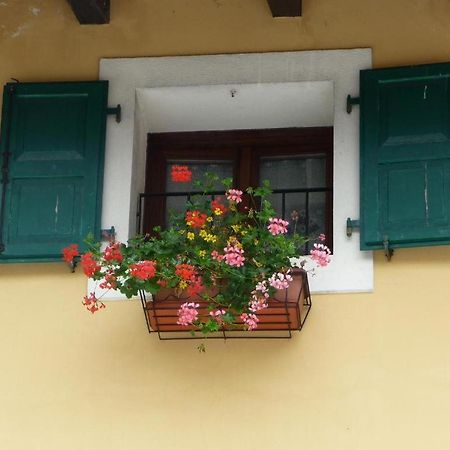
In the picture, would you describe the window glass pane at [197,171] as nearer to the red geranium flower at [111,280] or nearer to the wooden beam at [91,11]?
the wooden beam at [91,11]

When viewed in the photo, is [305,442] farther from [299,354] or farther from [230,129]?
[230,129]

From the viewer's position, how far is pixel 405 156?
5.62 m

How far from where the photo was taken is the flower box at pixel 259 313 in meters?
5.15

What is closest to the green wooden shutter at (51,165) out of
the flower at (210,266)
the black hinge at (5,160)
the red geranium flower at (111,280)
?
the black hinge at (5,160)

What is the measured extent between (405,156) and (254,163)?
86cm

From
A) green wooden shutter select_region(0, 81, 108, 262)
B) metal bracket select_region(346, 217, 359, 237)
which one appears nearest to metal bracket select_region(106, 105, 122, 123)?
green wooden shutter select_region(0, 81, 108, 262)

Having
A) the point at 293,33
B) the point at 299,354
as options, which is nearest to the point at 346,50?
the point at 293,33

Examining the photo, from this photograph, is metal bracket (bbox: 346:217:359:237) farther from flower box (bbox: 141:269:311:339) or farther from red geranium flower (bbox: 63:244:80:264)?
red geranium flower (bbox: 63:244:80:264)

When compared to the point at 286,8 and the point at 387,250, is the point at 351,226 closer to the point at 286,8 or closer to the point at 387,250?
the point at 387,250

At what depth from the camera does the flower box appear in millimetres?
5148

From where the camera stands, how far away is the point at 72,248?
17.4 feet

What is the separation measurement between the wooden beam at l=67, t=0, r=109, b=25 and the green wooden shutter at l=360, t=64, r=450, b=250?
1.29 metres

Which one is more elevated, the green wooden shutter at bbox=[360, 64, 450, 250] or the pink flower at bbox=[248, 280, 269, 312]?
the green wooden shutter at bbox=[360, 64, 450, 250]

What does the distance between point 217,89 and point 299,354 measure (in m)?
1.38
